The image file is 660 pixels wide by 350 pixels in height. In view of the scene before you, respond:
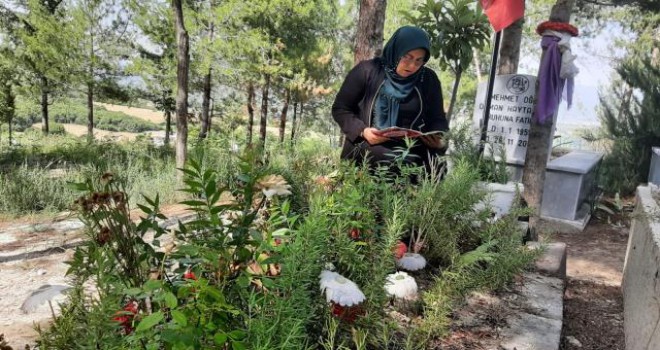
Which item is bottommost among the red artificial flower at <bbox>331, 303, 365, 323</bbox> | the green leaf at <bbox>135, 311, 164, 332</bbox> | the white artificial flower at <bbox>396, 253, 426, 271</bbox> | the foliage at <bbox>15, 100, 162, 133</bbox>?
the foliage at <bbox>15, 100, 162, 133</bbox>

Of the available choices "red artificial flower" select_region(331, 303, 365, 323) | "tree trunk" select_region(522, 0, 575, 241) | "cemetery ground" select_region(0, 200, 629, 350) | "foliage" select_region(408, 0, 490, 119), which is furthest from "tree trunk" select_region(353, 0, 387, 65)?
"red artificial flower" select_region(331, 303, 365, 323)

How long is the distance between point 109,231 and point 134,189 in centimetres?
498

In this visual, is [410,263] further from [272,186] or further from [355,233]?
[272,186]

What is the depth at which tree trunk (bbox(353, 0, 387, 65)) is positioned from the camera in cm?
527

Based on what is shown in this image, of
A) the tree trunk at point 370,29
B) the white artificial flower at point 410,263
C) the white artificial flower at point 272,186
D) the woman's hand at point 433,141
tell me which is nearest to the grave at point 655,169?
the tree trunk at point 370,29

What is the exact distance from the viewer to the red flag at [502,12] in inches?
178

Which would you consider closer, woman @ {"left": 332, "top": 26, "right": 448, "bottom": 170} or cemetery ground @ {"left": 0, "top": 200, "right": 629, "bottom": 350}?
cemetery ground @ {"left": 0, "top": 200, "right": 629, "bottom": 350}

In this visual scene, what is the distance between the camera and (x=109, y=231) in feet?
3.97

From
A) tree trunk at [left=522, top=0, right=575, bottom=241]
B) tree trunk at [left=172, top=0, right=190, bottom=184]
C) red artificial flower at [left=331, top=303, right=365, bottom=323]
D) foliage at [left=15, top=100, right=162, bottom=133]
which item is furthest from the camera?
foliage at [left=15, top=100, right=162, bottom=133]

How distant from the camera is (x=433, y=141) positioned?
2.72 metres

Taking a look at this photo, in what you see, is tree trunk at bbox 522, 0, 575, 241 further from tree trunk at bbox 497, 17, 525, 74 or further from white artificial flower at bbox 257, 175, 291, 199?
white artificial flower at bbox 257, 175, 291, 199

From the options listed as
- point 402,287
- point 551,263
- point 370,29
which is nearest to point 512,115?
point 370,29

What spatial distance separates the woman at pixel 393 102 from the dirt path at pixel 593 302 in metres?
1.33

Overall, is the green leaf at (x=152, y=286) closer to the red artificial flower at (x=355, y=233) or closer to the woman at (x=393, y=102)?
the red artificial flower at (x=355, y=233)
